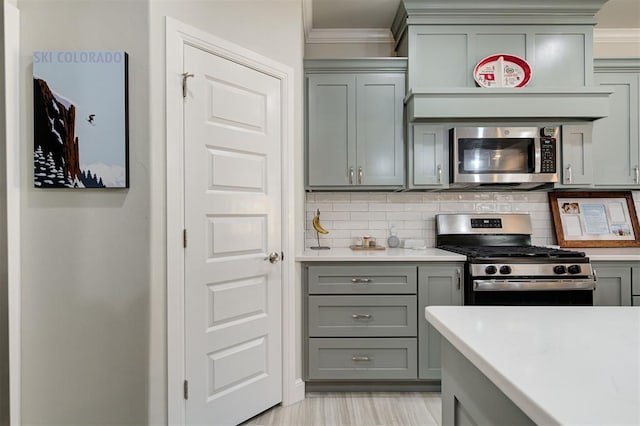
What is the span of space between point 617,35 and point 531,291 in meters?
2.51

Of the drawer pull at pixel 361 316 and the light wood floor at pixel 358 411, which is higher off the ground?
the drawer pull at pixel 361 316

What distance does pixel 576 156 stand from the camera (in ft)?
9.18

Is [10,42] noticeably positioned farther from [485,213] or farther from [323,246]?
[485,213]

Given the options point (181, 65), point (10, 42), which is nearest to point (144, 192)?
point (181, 65)

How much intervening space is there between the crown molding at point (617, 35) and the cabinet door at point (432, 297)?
253 cm

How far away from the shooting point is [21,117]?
5.70ft

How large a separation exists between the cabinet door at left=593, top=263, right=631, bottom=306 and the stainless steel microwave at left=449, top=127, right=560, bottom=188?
0.72 m

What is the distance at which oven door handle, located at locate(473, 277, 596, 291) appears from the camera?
2.39 metres

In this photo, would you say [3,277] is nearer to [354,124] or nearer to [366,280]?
[366,280]

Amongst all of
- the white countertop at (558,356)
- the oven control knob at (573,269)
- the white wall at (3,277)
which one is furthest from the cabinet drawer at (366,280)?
the white wall at (3,277)

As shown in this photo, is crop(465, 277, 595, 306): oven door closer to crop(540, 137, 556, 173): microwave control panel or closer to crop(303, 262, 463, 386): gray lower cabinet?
crop(303, 262, 463, 386): gray lower cabinet

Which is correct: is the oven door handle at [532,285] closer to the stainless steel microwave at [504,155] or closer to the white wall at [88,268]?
the stainless steel microwave at [504,155]

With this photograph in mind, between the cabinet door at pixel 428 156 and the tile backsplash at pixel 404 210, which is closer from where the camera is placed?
the cabinet door at pixel 428 156

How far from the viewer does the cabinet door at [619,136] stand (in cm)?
287
